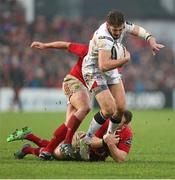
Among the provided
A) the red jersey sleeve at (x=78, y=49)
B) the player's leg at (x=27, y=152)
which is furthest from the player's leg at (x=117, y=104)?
the player's leg at (x=27, y=152)

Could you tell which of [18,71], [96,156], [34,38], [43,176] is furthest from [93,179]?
[34,38]

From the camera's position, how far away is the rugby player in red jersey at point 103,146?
37.4ft

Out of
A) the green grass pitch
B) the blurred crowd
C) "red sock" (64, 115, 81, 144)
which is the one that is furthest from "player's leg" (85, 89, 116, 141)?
the blurred crowd

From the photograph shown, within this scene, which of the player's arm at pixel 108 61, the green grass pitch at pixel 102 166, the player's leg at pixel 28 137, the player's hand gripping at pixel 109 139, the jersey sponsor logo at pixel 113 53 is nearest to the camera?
the green grass pitch at pixel 102 166

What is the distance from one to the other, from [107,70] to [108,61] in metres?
0.12

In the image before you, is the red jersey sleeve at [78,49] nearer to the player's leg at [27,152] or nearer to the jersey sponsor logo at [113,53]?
the jersey sponsor logo at [113,53]

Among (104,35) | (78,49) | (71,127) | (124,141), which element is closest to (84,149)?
(71,127)

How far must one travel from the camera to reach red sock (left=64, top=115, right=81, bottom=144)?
38.7ft

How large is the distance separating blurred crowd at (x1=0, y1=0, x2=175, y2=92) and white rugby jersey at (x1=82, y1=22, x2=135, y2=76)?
20.2 meters

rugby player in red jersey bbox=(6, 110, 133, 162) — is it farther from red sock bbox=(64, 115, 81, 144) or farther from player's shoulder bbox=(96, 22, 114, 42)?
player's shoulder bbox=(96, 22, 114, 42)

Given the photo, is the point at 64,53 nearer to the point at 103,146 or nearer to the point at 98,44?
the point at 98,44

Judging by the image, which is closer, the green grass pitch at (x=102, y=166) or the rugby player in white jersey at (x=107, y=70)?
the green grass pitch at (x=102, y=166)

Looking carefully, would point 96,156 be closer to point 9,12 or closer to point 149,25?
point 9,12

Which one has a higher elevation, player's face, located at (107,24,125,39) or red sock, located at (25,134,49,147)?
player's face, located at (107,24,125,39)
